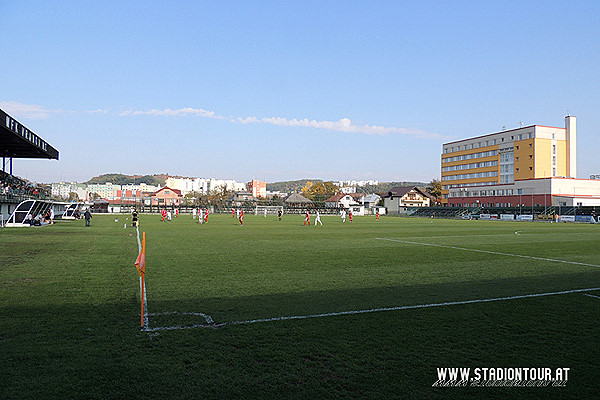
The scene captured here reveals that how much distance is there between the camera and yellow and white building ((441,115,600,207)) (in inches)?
3000

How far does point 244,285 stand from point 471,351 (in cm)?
563

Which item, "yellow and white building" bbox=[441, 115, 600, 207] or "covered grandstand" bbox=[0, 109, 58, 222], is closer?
"covered grandstand" bbox=[0, 109, 58, 222]

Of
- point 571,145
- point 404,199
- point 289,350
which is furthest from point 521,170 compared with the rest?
point 289,350

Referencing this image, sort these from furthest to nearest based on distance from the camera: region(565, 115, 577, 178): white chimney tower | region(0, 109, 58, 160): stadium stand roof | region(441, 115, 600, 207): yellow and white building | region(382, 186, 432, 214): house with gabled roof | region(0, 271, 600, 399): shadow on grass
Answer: region(382, 186, 432, 214): house with gabled roof → region(565, 115, 577, 178): white chimney tower → region(441, 115, 600, 207): yellow and white building → region(0, 109, 58, 160): stadium stand roof → region(0, 271, 600, 399): shadow on grass

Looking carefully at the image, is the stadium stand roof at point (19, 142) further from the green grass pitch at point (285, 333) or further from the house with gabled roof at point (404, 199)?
the house with gabled roof at point (404, 199)

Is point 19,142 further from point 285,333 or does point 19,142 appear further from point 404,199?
point 404,199

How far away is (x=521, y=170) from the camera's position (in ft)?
292

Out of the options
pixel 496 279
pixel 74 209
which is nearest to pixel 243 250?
pixel 496 279

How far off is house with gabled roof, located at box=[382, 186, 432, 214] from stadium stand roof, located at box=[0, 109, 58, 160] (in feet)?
267

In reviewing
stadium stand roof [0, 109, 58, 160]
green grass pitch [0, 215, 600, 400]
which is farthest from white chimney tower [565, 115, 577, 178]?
stadium stand roof [0, 109, 58, 160]

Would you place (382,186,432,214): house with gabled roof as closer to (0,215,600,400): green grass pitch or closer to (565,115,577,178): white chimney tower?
(565,115,577,178): white chimney tower

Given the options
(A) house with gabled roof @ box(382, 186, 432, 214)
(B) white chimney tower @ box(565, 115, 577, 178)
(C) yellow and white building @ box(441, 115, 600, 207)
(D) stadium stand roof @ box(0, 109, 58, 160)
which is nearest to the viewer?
(D) stadium stand roof @ box(0, 109, 58, 160)

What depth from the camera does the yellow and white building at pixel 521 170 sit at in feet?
250

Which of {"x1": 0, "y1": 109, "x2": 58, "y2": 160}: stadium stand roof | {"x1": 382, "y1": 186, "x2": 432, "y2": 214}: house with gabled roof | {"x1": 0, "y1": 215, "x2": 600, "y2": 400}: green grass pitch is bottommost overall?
{"x1": 0, "y1": 215, "x2": 600, "y2": 400}: green grass pitch
